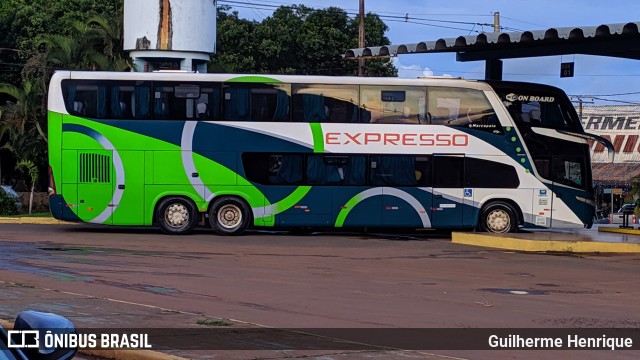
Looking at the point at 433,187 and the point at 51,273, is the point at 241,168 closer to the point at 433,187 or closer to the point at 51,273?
the point at 433,187

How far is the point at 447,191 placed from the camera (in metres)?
26.6

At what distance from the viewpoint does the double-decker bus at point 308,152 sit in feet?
Answer: 84.6

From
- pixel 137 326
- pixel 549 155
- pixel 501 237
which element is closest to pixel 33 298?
pixel 137 326

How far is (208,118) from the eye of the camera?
85.7ft

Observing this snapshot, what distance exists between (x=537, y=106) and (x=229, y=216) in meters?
9.05

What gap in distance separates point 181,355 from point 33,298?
428 centimetres

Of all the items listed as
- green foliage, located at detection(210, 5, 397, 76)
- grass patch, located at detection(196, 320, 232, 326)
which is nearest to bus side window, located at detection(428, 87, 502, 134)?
grass patch, located at detection(196, 320, 232, 326)

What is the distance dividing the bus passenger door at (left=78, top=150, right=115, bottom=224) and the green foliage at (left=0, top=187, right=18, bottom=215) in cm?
1085

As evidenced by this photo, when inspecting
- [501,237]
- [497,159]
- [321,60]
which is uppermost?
[321,60]

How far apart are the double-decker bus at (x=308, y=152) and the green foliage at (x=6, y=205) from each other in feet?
34.9

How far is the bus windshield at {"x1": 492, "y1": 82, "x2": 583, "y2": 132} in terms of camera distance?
2648 centimetres

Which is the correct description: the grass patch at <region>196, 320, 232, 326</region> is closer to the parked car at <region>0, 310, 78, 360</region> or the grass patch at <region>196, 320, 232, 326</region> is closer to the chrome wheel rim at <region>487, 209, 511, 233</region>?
the parked car at <region>0, 310, 78, 360</region>

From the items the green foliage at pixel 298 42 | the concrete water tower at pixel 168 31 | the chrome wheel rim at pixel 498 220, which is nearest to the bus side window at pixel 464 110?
the chrome wheel rim at pixel 498 220

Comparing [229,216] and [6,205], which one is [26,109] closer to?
[6,205]
